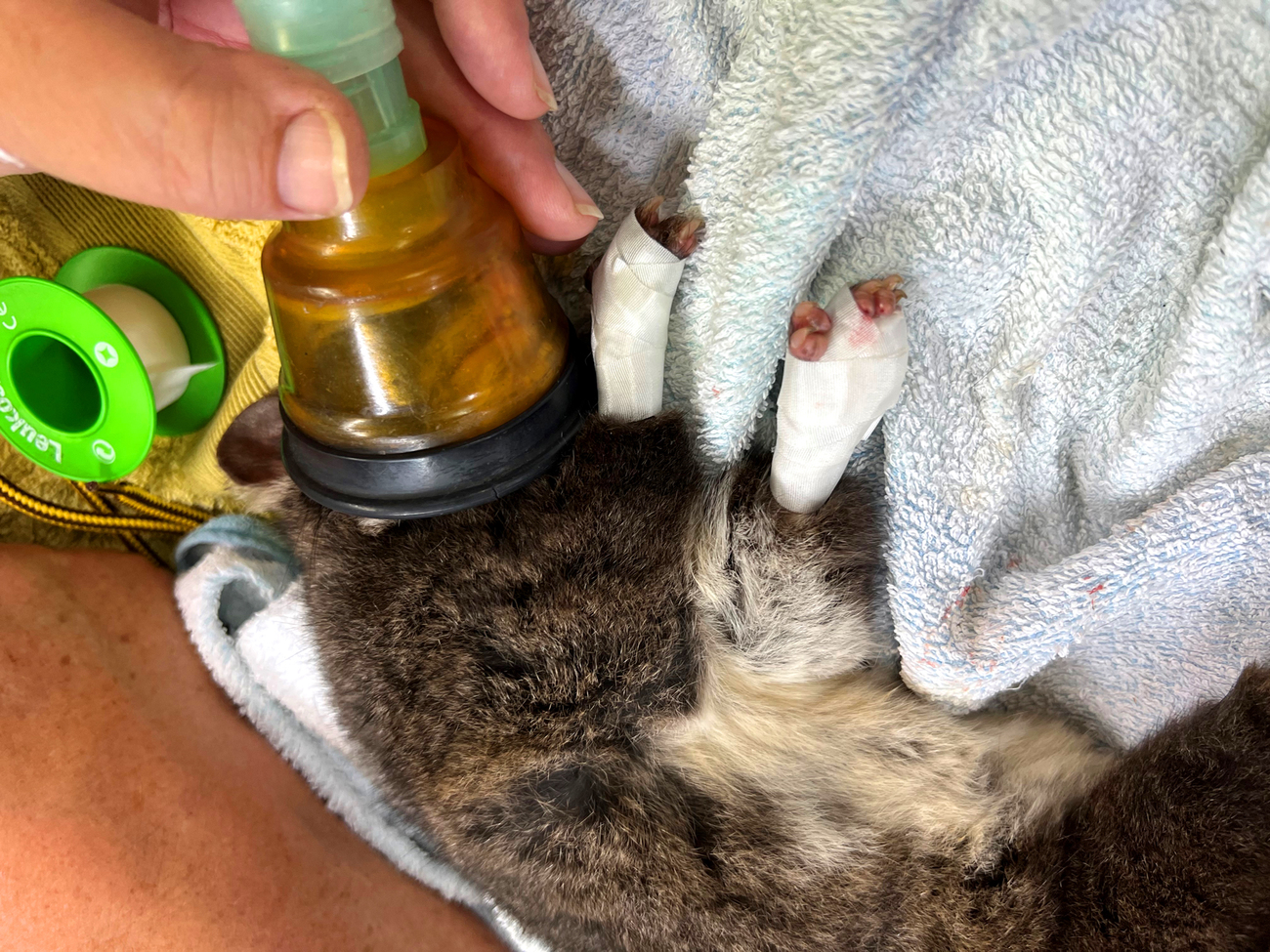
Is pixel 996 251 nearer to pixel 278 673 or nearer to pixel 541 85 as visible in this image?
pixel 541 85

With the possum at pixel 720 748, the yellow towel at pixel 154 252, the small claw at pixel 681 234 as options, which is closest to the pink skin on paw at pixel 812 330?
the small claw at pixel 681 234

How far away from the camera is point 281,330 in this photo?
0.81m

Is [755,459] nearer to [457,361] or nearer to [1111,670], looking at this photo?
[457,361]

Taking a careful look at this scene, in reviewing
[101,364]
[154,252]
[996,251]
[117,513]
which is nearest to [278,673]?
[117,513]

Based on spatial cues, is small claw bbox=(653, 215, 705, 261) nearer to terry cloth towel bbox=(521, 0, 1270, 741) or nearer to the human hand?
terry cloth towel bbox=(521, 0, 1270, 741)

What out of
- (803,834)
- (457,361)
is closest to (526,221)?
(457,361)

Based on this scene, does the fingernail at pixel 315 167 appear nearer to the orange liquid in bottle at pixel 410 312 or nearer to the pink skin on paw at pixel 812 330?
the orange liquid in bottle at pixel 410 312

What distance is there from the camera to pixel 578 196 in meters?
0.97

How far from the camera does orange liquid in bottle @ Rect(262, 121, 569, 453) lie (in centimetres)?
73

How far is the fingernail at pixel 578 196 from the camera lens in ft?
3.16

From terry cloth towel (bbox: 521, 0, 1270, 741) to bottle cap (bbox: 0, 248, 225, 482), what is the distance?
25.9 inches

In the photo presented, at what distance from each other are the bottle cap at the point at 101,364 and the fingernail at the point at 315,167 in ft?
2.01

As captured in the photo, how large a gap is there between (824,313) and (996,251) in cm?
18

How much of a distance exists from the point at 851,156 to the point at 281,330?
562 millimetres
